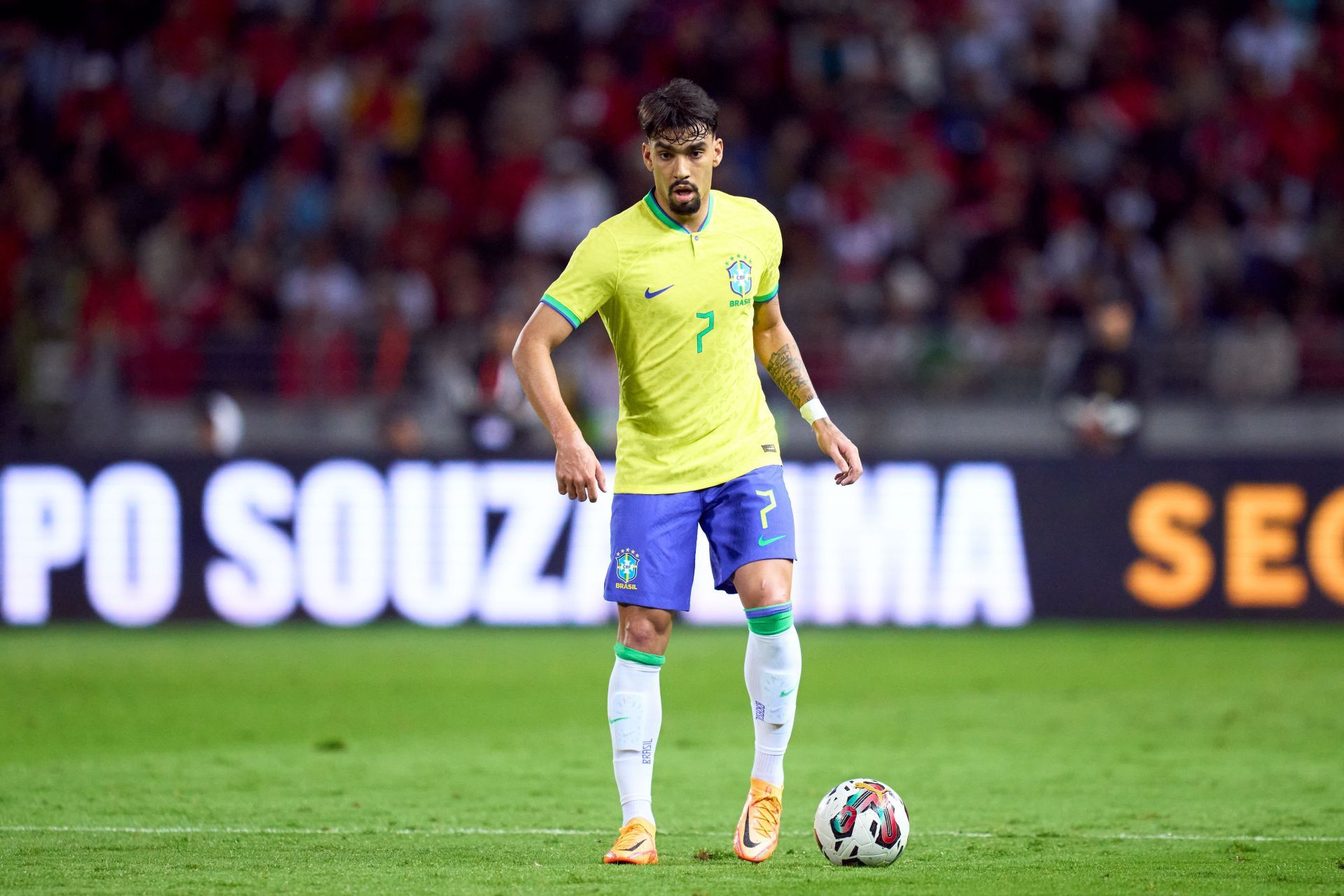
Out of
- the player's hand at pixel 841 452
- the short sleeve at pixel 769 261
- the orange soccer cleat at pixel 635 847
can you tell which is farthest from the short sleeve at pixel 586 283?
the orange soccer cleat at pixel 635 847

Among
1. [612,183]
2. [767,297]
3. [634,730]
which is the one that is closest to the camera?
[634,730]

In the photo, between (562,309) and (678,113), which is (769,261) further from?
(562,309)

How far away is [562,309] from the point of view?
18.4 feet

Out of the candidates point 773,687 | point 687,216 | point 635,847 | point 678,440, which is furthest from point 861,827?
point 687,216

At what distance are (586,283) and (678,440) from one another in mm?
596

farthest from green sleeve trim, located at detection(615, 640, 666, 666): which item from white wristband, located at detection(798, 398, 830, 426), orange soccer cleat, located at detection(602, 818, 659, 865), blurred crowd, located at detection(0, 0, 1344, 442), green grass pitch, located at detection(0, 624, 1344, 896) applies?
blurred crowd, located at detection(0, 0, 1344, 442)

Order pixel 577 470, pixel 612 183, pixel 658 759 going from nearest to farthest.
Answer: pixel 577 470 → pixel 658 759 → pixel 612 183

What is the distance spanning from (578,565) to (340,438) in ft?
7.96

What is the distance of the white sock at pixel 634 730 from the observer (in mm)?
5656

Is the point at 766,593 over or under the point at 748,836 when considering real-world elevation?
over

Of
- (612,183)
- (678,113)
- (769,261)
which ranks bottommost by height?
(769,261)

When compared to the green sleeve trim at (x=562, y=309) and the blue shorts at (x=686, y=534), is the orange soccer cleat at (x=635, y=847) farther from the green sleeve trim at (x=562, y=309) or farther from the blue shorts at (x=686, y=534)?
the green sleeve trim at (x=562, y=309)

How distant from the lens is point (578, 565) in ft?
44.0

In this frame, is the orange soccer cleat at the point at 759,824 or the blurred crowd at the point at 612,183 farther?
the blurred crowd at the point at 612,183
